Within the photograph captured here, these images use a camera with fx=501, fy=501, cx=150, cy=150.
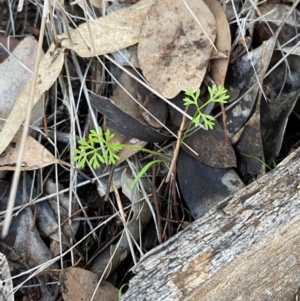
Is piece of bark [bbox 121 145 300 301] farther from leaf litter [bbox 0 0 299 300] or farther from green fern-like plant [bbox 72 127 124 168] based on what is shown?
green fern-like plant [bbox 72 127 124 168]

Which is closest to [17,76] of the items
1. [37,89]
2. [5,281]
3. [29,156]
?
[37,89]

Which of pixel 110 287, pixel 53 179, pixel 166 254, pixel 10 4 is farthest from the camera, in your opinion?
pixel 10 4

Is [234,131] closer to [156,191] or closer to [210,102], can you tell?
[210,102]

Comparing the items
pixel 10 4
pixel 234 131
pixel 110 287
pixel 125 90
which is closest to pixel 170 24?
pixel 125 90

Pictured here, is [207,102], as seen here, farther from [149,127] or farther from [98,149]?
[98,149]

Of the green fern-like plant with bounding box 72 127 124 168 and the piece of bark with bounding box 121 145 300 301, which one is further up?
the green fern-like plant with bounding box 72 127 124 168

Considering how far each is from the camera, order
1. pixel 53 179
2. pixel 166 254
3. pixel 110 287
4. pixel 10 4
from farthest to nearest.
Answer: pixel 10 4 < pixel 53 179 < pixel 110 287 < pixel 166 254

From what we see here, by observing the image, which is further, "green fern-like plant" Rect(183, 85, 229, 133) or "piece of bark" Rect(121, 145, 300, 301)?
"green fern-like plant" Rect(183, 85, 229, 133)

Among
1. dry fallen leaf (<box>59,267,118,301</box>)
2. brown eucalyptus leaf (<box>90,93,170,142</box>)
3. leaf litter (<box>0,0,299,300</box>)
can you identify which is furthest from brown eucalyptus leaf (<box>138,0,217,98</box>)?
dry fallen leaf (<box>59,267,118,301</box>)
